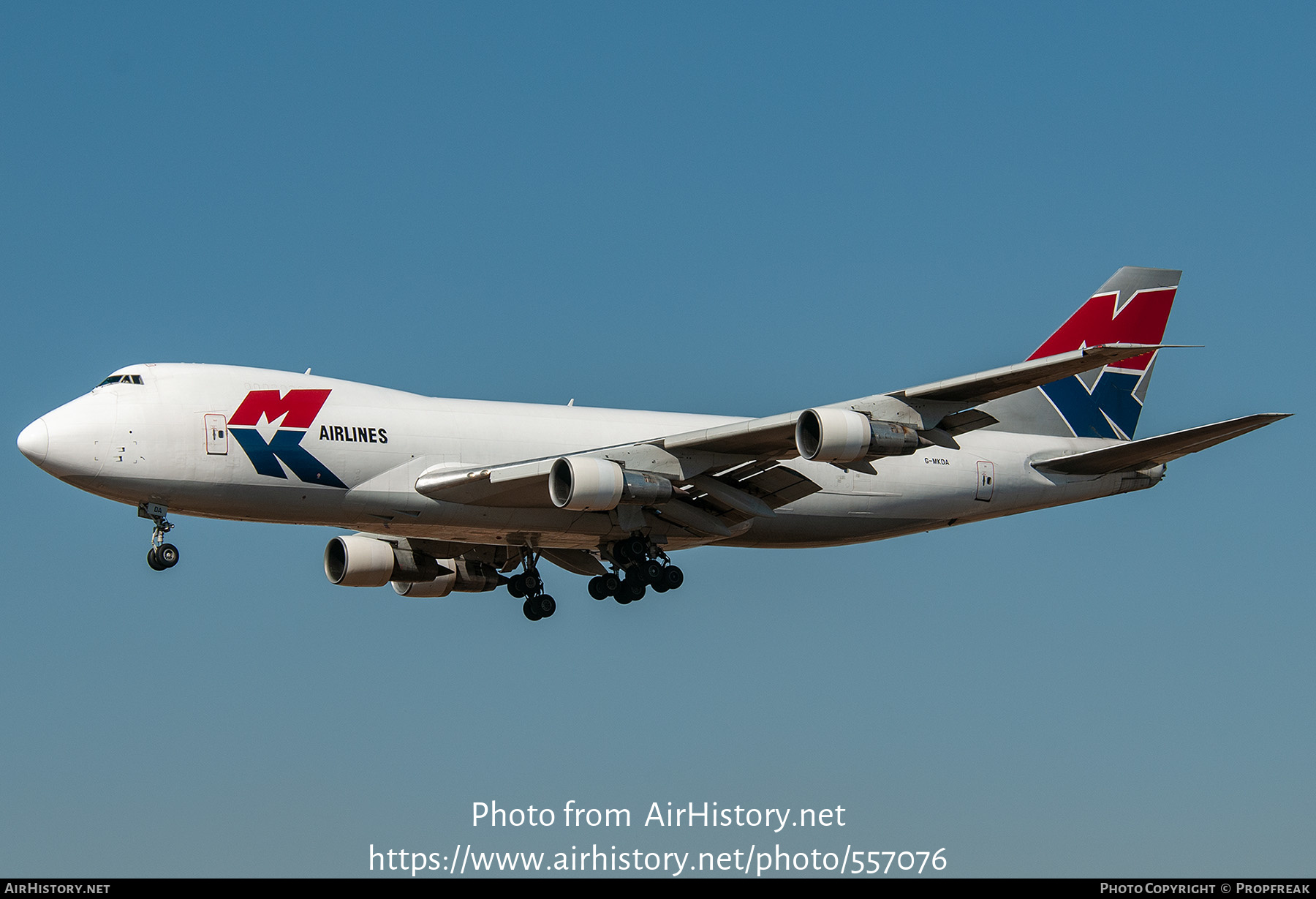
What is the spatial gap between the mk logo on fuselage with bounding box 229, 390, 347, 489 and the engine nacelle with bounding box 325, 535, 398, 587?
233 inches

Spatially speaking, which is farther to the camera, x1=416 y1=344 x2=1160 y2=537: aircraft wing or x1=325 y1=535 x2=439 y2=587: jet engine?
x1=325 y1=535 x2=439 y2=587: jet engine

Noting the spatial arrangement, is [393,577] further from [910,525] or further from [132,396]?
[910,525]

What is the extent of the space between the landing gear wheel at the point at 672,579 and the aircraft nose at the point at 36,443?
13753 mm

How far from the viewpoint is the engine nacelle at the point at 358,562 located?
127 ft

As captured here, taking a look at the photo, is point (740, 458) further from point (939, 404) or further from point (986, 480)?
point (986, 480)

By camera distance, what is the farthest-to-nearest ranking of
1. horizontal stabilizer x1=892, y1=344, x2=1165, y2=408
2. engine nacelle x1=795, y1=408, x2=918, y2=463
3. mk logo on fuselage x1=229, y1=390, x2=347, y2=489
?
mk logo on fuselage x1=229, y1=390, x2=347, y2=489 → engine nacelle x1=795, y1=408, x2=918, y2=463 → horizontal stabilizer x1=892, y1=344, x2=1165, y2=408

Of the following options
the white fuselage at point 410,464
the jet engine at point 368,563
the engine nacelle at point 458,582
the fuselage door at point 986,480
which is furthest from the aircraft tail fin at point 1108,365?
the jet engine at point 368,563

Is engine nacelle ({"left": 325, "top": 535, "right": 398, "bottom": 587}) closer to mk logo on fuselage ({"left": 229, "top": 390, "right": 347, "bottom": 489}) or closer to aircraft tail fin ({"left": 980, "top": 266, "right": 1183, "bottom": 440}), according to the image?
mk logo on fuselage ({"left": 229, "top": 390, "right": 347, "bottom": 489})

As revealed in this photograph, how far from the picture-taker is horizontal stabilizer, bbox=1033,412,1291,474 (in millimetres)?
31938

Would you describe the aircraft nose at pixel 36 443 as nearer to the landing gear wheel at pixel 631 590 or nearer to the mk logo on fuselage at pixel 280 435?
the mk logo on fuselage at pixel 280 435

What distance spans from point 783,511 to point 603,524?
15.5 ft

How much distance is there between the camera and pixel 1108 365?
4175 centimetres

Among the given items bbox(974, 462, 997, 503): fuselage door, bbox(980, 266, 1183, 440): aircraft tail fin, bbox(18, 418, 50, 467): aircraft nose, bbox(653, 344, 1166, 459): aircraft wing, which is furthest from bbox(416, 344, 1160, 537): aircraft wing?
bbox(980, 266, 1183, 440): aircraft tail fin
